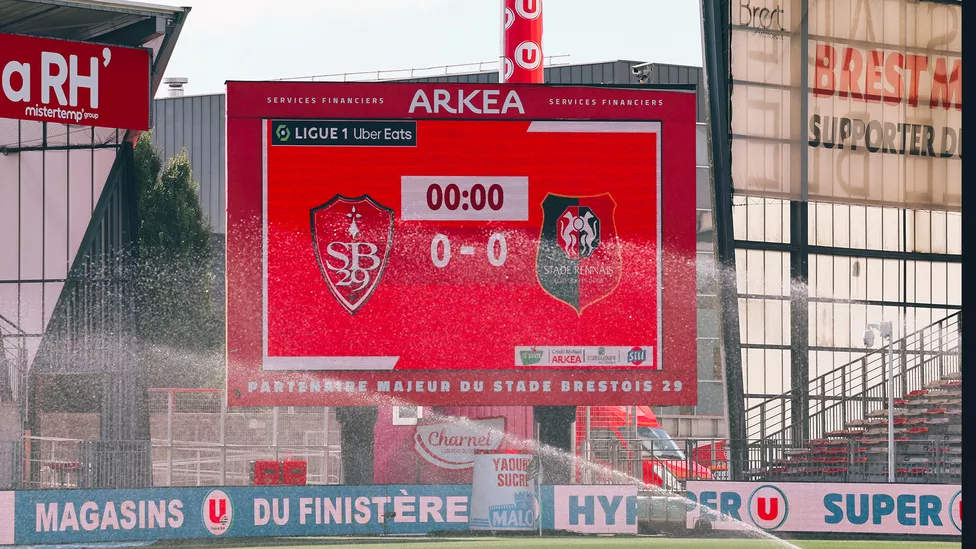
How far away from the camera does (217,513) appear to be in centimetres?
1830

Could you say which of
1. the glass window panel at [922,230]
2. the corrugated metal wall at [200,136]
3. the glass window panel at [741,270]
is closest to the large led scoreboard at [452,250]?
the glass window panel at [741,270]

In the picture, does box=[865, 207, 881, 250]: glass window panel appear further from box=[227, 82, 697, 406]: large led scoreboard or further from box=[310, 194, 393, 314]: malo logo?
box=[310, 194, 393, 314]: malo logo

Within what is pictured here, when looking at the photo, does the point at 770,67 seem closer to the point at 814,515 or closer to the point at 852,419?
the point at 852,419

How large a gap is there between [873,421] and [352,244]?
981cm

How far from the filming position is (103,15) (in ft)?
77.6

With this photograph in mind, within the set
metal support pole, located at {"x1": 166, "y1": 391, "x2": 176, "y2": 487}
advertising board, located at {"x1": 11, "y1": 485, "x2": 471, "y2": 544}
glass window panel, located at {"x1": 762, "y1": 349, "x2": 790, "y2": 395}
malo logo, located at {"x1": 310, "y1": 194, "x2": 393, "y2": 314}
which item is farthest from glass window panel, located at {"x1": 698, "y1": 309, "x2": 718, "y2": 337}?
advertising board, located at {"x1": 11, "y1": 485, "x2": 471, "y2": 544}

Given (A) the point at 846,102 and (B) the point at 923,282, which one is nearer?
(A) the point at 846,102

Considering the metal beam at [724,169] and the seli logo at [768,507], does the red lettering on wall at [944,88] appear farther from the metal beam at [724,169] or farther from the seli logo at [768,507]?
the seli logo at [768,507]

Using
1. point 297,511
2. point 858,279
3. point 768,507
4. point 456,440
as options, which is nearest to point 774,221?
point 858,279

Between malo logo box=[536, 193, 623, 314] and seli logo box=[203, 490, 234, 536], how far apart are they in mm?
4455

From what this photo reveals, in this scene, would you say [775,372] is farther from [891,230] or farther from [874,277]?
[891,230]

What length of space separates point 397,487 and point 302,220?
11.0ft

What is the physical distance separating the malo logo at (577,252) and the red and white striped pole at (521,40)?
23.2 ft

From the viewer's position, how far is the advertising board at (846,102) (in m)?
23.4
